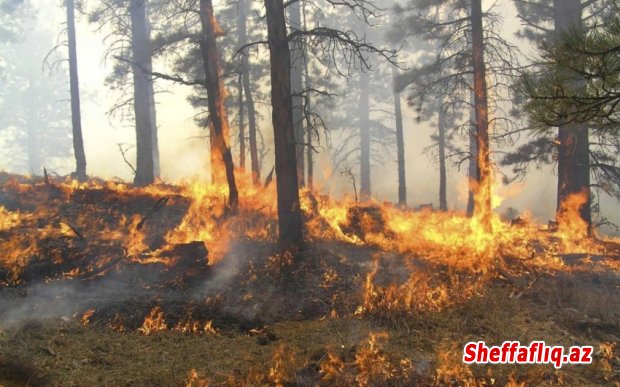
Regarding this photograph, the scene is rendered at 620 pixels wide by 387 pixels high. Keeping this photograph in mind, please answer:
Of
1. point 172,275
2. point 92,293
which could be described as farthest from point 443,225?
point 92,293

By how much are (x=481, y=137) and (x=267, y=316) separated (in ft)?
27.8

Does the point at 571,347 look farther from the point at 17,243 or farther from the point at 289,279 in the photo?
the point at 17,243

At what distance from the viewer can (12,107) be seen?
37.4 m

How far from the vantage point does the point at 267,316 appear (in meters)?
7.88

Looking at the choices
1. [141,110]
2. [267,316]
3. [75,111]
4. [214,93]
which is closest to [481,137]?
[214,93]

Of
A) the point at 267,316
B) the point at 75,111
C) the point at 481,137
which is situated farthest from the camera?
the point at 75,111

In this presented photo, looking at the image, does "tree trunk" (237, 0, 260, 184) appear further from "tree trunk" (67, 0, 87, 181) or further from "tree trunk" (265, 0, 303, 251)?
"tree trunk" (265, 0, 303, 251)

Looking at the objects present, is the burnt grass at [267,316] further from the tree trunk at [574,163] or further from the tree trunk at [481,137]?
the tree trunk at [574,163]

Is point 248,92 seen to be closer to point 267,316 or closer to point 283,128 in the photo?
point 283,128

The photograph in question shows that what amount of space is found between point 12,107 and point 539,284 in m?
43.6

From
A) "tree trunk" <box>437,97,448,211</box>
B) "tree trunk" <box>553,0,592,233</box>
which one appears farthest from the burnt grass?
"tree trunk" <box>437,97,448,211</box>

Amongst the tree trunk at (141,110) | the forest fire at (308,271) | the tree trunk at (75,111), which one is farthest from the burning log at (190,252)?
the tree trunk at (75,111)

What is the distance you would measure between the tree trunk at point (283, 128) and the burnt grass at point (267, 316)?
0.74 meters

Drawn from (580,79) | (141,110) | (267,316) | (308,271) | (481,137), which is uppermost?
(141,110)
